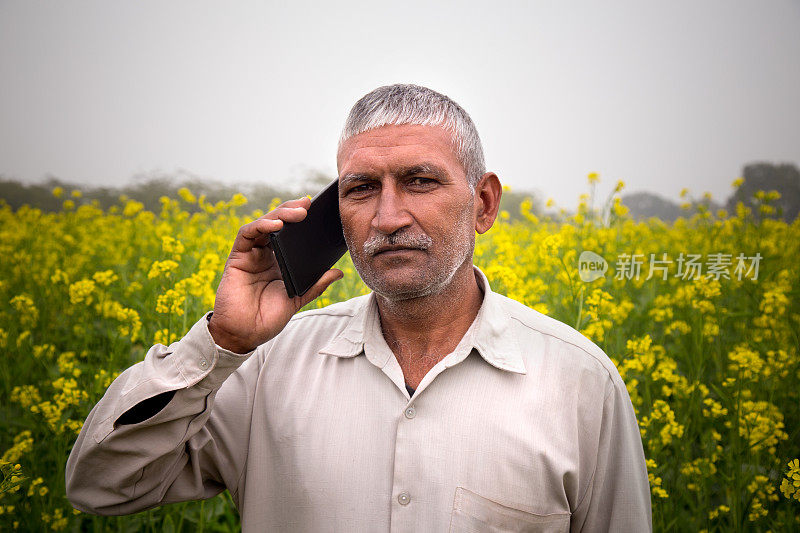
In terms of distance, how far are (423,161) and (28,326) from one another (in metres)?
2.37

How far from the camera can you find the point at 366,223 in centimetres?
127

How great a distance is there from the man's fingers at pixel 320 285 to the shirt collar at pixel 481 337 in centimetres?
12

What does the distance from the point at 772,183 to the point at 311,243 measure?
12.0ft

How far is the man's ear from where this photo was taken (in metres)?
1.44

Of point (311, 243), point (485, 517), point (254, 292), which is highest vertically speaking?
point (311, 243)

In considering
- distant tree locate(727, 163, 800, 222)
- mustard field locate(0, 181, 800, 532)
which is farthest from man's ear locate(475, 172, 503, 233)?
distant tree locate(727, 163, 800, 222)

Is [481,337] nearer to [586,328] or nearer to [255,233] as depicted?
[255,233]

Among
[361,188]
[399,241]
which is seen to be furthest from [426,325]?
[361,188]

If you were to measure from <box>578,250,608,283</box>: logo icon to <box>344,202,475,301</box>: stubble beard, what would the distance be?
152 cm

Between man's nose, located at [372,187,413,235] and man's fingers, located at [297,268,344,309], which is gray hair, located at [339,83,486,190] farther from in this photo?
man's fingers, located at [297,268,344,309]

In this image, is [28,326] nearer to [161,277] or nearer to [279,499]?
[161,277]

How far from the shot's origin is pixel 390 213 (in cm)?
121

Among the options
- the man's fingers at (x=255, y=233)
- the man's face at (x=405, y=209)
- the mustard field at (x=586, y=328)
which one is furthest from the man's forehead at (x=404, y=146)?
the mustard field at (x=586, y=328)

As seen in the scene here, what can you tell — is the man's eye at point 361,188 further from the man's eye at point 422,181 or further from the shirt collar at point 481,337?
the shirt collar at point 481,337
